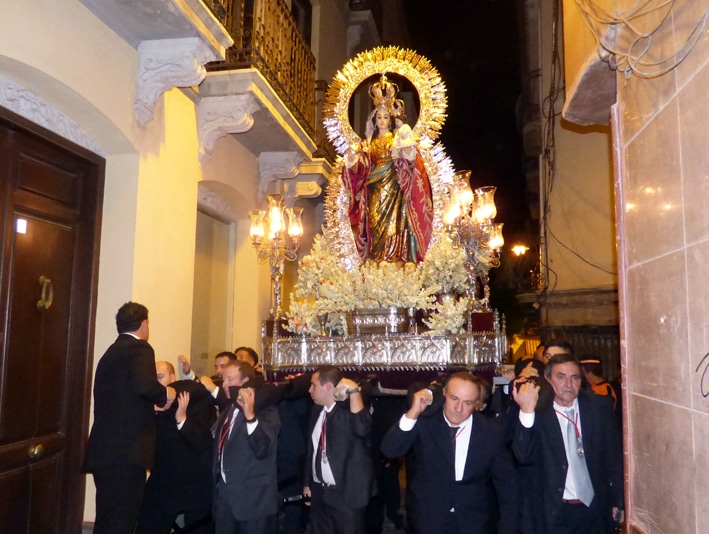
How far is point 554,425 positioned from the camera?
139 inches

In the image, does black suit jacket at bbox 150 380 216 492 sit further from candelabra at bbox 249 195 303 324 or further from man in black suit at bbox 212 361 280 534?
candelabra at bbox 249 195 303 324

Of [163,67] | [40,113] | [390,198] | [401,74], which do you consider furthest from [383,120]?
[40,113]

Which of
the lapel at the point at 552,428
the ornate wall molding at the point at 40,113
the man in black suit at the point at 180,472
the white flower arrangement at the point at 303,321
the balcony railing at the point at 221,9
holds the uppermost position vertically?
the balcony railing at the point at 221,9

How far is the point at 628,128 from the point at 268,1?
5.39 meters

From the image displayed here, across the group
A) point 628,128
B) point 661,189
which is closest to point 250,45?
point 628,128

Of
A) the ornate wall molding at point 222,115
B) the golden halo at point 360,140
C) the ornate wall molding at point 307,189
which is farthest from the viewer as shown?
the ornate wall molding at point 307,189

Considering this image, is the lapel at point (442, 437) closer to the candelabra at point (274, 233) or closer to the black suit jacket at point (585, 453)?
the black suit jacket at point (585, 453)

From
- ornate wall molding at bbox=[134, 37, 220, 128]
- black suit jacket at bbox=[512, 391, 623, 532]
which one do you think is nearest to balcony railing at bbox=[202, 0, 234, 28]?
ornate wall molding at bbox=[134, 37, 220, 128]

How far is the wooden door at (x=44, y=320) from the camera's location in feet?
13.6

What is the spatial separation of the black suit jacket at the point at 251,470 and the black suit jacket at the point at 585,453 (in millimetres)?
1492

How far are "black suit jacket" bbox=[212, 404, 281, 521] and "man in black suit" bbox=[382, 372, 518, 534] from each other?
0.82 m

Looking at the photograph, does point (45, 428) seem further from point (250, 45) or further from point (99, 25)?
point (250, 45)

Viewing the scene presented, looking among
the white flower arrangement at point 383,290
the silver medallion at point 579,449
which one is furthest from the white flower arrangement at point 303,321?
the silver medallion at point 579,449

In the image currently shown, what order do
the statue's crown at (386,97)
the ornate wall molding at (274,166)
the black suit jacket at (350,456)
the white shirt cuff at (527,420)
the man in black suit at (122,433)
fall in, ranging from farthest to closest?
the ornate wall molding at (274,166), the statue's crown at (386,97), the black suit jacket at (350,456), the man in black suit at (122,433), the white shirt cuff at (527,420)
